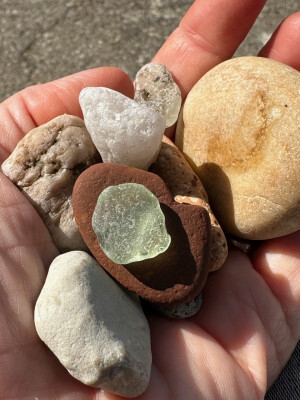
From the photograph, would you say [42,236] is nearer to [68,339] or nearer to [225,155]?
[68,339]

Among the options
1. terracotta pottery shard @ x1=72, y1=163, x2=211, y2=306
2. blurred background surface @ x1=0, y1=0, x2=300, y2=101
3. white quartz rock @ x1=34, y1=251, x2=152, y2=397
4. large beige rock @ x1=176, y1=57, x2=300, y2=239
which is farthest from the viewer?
blurred background surface @ x1=0, y1=0, x2=300, y2=101

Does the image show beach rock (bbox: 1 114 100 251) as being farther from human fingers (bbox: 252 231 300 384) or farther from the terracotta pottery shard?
human fingers (bbox: 252 231 300 384)

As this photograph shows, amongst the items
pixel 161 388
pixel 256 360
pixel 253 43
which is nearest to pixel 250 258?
pixel 256 360

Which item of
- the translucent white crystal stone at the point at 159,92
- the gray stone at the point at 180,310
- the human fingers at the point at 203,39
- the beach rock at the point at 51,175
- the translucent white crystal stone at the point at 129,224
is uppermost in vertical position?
the human fingers at the point at 203,39

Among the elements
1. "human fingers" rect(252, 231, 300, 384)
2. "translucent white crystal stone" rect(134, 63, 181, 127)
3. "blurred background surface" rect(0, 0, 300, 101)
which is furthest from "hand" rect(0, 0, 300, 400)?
"blurred background surface" rect(0, 0, 300, 101)

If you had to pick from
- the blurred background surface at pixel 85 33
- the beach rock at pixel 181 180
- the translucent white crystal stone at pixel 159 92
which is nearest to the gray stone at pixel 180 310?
the beach rock at pixel 181 180

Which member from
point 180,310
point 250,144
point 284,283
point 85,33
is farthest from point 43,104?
point 85,33

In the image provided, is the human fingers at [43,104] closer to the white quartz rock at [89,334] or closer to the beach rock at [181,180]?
the beach rock at [181,180]
